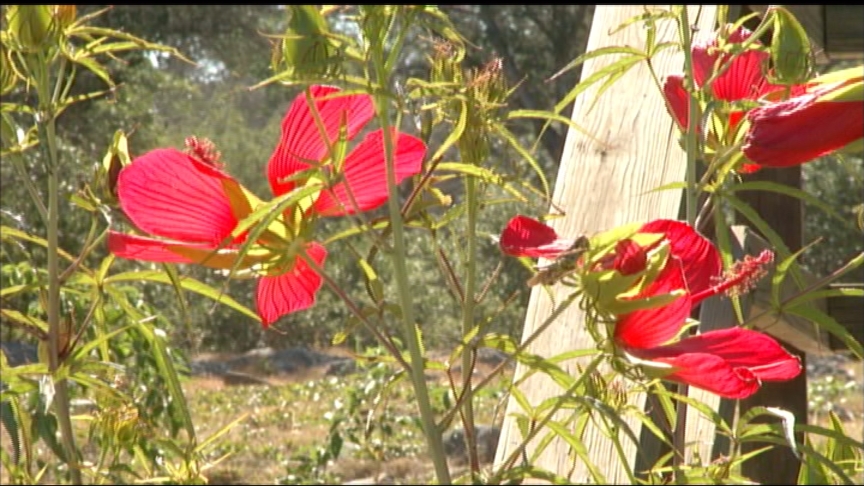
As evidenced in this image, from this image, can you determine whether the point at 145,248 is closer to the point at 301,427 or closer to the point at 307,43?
the point at 307,43

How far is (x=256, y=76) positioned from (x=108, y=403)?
13.8m

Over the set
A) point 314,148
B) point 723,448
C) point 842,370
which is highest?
point 314,148

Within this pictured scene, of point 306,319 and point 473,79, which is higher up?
point 473,79

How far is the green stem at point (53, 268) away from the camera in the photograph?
462mm

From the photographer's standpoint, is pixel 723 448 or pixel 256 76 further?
pixel 256 76

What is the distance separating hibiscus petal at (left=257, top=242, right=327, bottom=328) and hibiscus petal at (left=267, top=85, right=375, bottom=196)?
37 mm

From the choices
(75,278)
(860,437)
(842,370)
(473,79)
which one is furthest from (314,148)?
(842,370)

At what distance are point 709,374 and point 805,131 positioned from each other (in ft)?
0.32

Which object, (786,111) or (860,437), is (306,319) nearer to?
(860,437)

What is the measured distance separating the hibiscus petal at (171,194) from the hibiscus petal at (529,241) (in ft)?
0.29

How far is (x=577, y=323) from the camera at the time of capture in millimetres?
941

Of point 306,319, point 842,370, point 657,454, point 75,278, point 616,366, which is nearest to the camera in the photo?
point 616,366

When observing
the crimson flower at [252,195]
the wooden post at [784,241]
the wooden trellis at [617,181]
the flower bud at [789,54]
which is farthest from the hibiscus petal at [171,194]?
the wooden post at [784,241]

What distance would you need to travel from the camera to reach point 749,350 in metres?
0.41
